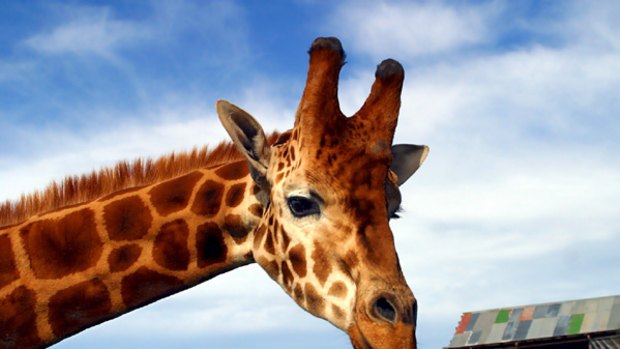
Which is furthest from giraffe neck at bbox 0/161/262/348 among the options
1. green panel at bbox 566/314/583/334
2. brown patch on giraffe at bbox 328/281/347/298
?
green panel at bbox 566/314/583/334

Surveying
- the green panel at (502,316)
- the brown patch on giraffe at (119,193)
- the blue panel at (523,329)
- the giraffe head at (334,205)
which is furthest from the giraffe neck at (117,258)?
the green panel at (502,316)

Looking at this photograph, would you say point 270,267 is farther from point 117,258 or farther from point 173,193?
point 117,258

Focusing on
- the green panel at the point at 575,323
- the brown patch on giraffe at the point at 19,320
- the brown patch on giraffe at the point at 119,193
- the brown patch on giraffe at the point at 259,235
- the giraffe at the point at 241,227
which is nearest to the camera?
the giraffe at the point at 241,227

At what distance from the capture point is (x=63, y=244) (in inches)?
302

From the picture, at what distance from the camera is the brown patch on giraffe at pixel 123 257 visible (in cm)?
750

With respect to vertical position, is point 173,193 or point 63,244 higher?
point 173,193

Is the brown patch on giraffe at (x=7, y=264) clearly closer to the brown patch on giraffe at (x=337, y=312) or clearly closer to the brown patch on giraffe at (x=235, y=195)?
the brown patch on giraffe at (x=235, y=195)

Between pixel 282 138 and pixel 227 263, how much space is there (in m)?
1.24

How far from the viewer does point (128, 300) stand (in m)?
7.49

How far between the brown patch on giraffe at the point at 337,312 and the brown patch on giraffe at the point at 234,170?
1.72m

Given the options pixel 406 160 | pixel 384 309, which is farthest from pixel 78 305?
pixel 406 160

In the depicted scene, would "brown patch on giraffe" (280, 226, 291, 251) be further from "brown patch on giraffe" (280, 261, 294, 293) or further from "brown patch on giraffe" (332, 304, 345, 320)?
"brown patch on giraffe" (332, 304, 345, 320)

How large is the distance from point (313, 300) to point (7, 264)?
2830 mm

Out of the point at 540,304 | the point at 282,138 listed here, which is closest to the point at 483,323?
the point at 540,304
